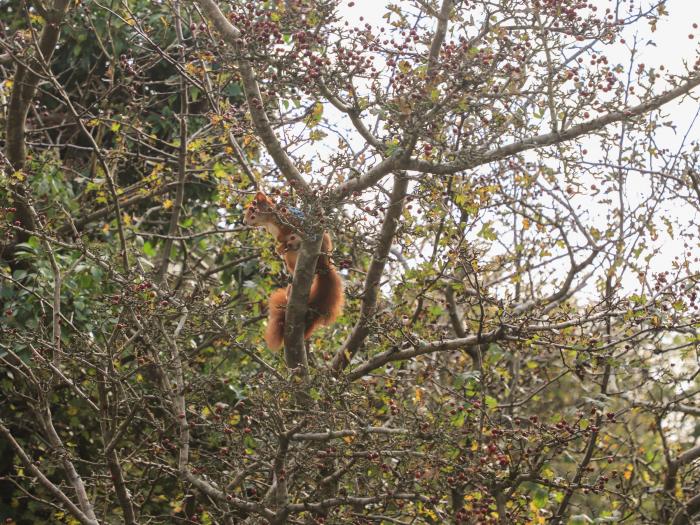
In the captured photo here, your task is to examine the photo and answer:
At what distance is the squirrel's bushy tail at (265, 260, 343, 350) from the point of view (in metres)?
5.25

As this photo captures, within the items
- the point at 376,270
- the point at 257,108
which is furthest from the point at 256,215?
the point at 257,108

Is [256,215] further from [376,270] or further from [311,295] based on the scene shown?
[376,270]

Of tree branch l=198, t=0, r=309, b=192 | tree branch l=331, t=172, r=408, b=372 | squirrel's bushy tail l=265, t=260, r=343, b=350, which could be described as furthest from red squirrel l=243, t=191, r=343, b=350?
tree branch l=198, t=0, r=309, b=192

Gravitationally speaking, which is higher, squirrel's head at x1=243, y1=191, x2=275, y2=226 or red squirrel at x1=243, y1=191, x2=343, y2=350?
squirrel's head at x1=243, y1=191, x2=275, y2=226

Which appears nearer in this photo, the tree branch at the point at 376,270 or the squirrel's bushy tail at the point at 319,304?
the tree branch at the point at 376,270

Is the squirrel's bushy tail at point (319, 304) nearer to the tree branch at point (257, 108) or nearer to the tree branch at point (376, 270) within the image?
the tree branch at point (376, 270)

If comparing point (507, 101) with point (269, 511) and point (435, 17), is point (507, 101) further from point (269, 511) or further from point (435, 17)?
point (269, 511)

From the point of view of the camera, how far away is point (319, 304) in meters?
5.44

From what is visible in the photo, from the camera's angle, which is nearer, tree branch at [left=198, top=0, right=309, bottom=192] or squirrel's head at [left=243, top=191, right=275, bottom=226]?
tree branch at [left=198, top=0, right=309, bottom=192]

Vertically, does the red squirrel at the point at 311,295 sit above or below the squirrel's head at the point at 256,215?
below

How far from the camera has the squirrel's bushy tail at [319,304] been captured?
5.25 metres

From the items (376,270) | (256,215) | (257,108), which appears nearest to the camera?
(257,108)

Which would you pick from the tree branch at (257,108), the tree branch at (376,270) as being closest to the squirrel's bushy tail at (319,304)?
the tree branch at (376,270)

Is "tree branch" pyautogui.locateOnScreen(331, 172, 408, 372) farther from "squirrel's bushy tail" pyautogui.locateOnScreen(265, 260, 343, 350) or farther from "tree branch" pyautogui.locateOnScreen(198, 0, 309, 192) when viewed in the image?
"tree branch" pyautogui.locateOnScreen(198, 0, 309, 192)
